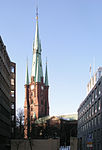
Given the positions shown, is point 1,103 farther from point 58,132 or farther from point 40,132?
→ point 58,132

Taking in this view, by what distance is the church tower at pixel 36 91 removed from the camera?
6353 inches

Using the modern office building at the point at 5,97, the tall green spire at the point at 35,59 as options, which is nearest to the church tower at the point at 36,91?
the tall green spire at the point at 35,59

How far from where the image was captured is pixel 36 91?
162m

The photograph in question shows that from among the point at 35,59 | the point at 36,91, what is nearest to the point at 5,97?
the point at 36,91

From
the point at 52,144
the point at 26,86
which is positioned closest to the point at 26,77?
the point at 26,86

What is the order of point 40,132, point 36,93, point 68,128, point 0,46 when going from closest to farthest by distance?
point 0,46 → point 40,132 → point 68,128 → point 36,93

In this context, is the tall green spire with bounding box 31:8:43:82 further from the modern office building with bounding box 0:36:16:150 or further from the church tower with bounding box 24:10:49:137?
the modern office building with bounding box 0:36:16:150

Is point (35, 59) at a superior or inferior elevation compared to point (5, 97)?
superior

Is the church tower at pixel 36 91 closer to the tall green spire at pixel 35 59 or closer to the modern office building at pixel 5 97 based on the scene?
the tall green spire at pixel 35 59

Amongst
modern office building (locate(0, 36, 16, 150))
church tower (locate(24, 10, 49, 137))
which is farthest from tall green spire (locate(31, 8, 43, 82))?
modern office building (locate(0, 36, 16, 150))

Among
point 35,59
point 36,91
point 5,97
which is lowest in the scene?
point 5,97

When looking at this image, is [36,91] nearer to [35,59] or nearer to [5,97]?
[35,59]

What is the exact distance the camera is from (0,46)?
2029 inches

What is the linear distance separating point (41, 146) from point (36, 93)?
108 m
